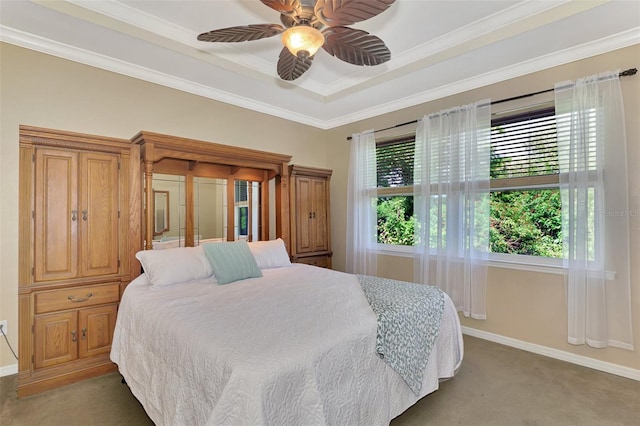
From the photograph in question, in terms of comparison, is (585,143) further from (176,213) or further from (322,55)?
(176,213)

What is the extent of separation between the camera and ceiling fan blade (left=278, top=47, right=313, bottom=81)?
2.19m

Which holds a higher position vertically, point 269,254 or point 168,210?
point 168,210

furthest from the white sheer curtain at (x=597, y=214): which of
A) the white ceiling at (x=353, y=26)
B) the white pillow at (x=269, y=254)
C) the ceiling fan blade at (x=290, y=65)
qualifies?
the white pillow at (x=269, y=254)

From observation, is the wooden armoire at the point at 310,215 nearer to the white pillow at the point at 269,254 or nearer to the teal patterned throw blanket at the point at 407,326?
the white pillow at the point at 269,254

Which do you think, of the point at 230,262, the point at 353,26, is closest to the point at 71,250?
the point at 230,262

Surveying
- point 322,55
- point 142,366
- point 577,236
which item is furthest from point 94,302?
point 577,236

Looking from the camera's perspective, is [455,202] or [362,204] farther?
[362,204]

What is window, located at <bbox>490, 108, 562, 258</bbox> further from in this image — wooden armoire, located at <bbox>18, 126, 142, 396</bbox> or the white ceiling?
wooden armoire, located at <bbox>18, 126, 142, 396</bbox>

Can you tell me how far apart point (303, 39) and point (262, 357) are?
1679 mm

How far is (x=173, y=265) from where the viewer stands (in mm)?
2527

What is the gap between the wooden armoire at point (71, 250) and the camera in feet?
7.43

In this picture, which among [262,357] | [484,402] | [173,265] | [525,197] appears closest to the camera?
[262,357]

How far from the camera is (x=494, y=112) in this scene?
3.12 m

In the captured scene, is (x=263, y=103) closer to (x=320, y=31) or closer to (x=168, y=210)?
(x=168, y=210)
